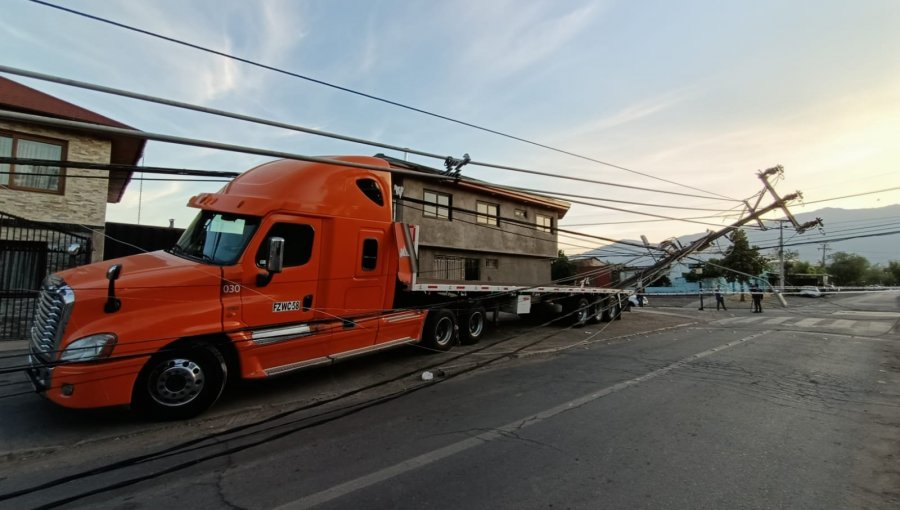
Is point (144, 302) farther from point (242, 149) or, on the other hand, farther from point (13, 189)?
point (13, 189)

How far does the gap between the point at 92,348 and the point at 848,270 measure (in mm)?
121175

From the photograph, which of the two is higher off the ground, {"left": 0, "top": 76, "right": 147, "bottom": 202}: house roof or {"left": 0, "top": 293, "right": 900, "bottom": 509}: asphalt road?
{"left": 0, "top": 76, "right": 147, "bottom": 202}: house roof

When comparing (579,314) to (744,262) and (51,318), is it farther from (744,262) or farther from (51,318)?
(744,262)

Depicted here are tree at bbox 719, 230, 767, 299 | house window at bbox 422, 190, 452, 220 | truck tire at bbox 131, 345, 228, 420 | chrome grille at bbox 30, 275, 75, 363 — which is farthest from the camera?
tree at bbox 719, 230, 767, 299

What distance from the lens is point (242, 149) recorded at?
5012 mm

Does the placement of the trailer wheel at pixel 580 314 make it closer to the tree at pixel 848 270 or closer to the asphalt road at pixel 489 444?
the asphalt road at pixel 489 444

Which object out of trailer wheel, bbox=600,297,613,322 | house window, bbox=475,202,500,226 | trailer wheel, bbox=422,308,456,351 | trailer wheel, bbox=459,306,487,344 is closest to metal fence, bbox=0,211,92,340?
trailer wheel, bbox=422,308,456,351

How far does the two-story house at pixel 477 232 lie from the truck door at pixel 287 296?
1020 cm

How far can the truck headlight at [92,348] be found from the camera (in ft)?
15.1

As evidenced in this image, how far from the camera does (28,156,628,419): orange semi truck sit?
4.73 meters

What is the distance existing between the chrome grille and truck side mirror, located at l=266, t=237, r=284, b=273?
79.8 inches

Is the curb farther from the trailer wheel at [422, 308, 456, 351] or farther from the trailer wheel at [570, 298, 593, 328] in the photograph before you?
the trailer wheel at [570, 298, 593, 328]

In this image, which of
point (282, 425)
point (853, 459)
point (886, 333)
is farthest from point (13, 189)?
point (886, 333)

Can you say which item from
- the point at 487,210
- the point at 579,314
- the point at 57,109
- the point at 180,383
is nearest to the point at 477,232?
the point at 487,210
